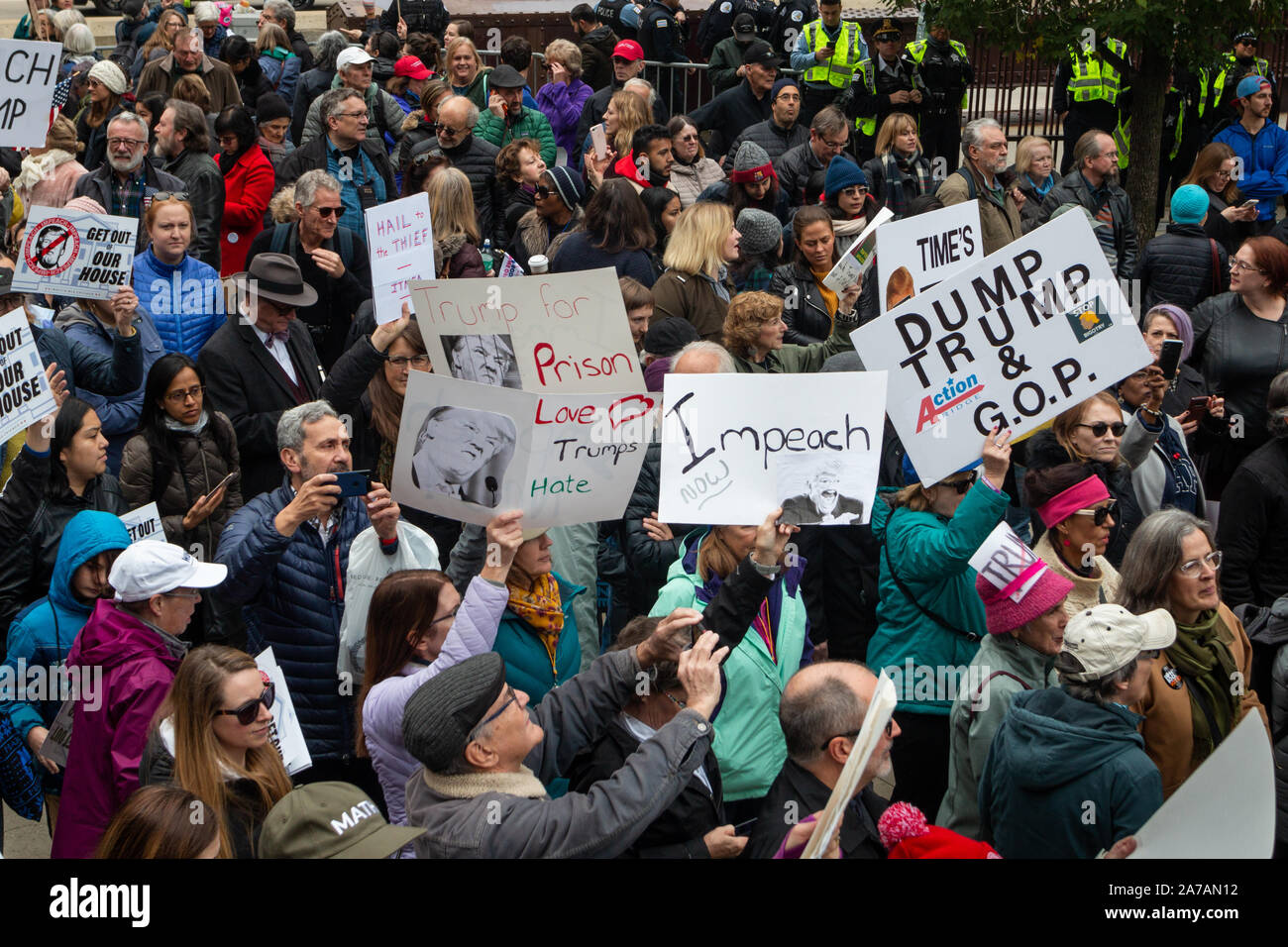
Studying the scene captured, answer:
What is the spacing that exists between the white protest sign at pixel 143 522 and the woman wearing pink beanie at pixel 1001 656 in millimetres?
3067

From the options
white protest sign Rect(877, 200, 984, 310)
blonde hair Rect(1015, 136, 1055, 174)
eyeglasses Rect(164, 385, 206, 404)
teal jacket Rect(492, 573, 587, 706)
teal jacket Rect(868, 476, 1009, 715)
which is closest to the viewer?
teal jacket Rect(492, 573, 587, 706)

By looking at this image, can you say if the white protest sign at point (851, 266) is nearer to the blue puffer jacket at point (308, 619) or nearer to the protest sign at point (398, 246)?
the protest sign at point (398, 246)

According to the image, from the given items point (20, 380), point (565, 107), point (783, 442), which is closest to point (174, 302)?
point (20, 380)

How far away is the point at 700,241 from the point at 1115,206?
13.0ft

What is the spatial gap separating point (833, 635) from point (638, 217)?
326 cm

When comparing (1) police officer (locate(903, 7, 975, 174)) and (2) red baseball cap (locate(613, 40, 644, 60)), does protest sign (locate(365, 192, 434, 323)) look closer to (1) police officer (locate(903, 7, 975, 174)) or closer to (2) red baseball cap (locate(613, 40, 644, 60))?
(2) red baseball cap (locate(613, 40, 644, 60))

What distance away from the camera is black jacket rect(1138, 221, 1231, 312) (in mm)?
9016

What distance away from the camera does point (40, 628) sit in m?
5.11

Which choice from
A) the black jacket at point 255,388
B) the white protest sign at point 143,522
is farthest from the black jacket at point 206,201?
the white protest sign at point 143,522

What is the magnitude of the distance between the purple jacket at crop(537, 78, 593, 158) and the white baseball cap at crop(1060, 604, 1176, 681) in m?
9.75

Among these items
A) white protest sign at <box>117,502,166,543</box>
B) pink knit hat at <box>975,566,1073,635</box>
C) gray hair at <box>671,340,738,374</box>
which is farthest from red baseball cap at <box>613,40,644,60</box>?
pink knit hat at <box>975,566,1073,635</box>

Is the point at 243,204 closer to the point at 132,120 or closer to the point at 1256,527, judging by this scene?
the point at 132,120

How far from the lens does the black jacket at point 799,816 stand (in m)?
3.95

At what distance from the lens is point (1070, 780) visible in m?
4.01
